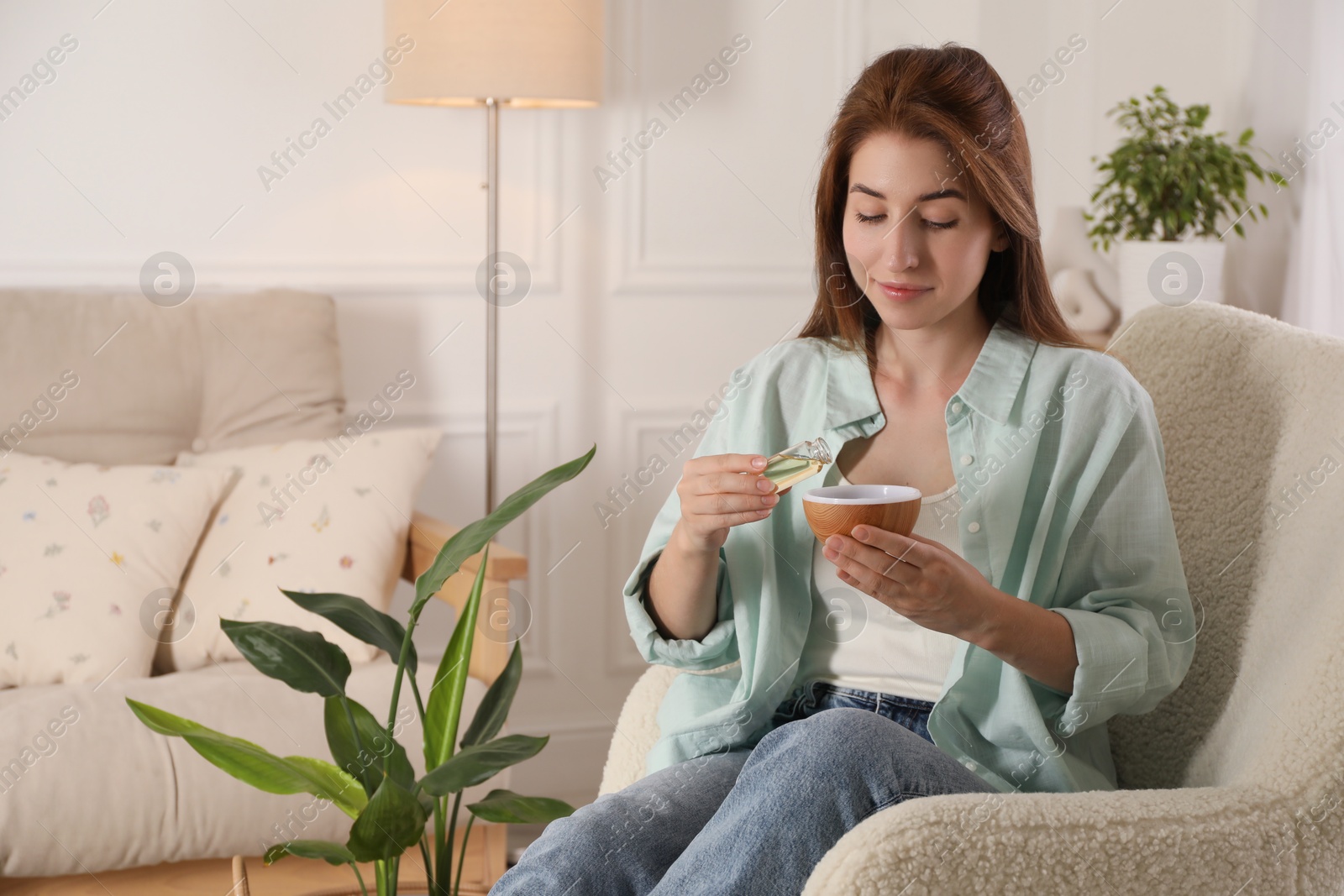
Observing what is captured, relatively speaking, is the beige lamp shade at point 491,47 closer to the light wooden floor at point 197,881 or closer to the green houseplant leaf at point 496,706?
the green houseplant leaf at point 496,706

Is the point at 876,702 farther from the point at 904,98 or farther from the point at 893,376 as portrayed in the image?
the point at 904,98

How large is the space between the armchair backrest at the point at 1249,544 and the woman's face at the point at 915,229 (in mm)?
314

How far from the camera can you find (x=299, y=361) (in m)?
2.19

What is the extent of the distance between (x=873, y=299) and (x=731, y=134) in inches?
61.7

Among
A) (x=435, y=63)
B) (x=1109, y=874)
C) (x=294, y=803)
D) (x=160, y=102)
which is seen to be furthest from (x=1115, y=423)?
(x=160, y=102)

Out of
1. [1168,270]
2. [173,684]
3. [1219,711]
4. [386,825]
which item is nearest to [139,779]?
[173,684]

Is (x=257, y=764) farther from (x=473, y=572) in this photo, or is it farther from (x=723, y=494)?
(x=473, y=572)

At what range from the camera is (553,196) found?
2.58 metres

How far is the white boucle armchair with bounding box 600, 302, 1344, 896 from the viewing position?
34.9 inches

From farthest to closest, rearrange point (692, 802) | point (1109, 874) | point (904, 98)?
point (904, 98), point (692, 802), point (1109, 874)

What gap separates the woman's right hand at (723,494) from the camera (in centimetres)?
108

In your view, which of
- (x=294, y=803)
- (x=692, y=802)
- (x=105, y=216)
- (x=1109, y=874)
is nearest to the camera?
(x=1109, y=874)

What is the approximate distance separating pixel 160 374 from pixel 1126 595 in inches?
64.7

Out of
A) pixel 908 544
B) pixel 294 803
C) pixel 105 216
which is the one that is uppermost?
pixel 105 216
